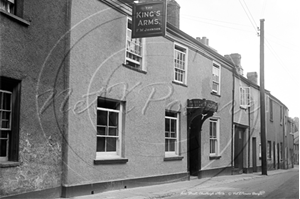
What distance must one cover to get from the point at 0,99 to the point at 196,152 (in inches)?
441

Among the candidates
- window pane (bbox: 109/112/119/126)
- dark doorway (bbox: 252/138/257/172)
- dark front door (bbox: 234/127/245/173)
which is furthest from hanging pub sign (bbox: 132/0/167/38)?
dark doorway (bbox: 252/138/257/172)

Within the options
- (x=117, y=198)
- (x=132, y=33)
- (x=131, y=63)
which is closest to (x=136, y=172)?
(x=117, y=198)

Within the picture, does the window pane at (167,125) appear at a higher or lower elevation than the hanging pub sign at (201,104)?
lower

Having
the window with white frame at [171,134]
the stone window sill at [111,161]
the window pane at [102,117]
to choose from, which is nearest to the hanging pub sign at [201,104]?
the window with white frame at [171,134]

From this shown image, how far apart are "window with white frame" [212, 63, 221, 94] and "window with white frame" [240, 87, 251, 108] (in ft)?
15.6

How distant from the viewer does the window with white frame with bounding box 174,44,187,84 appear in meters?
16.2

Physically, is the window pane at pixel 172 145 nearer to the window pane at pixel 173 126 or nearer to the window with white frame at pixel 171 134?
the window with white frame at pixel 171 134

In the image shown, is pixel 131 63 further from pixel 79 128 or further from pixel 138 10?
pixel 79 128

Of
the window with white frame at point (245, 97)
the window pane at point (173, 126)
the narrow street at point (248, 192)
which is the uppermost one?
the window with white frame at point (245, 97)

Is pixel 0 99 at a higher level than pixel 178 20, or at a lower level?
lower

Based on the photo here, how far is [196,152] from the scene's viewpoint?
18000 millimetres

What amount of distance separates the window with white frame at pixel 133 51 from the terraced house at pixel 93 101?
4 centimetres

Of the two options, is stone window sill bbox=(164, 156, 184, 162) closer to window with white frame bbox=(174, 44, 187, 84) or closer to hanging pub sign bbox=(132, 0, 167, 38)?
window with white frame bbox=(174, 44, 187, 84)

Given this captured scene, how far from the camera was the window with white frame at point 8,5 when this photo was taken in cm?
873
